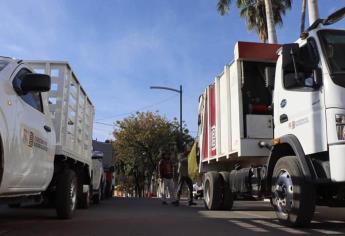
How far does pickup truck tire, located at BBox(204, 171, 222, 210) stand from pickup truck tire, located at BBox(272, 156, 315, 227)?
12.3ft

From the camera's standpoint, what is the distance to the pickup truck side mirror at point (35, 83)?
708 cm

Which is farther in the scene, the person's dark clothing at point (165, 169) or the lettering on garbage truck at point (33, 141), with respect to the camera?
the person's dark clothing at point (165, 169)

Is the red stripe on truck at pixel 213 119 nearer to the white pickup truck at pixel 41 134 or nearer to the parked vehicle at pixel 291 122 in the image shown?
the parked vehicle at pixel 291 122

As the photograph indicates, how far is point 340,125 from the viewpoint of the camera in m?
6.98

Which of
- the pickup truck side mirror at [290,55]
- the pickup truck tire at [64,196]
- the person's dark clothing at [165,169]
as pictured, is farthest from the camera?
the person's dark clothing at [165,169]

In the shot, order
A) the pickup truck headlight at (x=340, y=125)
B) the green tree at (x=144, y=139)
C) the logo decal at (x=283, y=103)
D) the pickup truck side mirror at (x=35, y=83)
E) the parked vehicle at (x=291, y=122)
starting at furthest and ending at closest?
the green tree at (x=144, y=139) < the logo decal at (x=283, y=103) < the parked vehicle at (x=291, y=122) < the pickup truck side mirror at (x=35, y=83) < the pickup truck headlight at (x=340, y=125)

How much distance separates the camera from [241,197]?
11.3 meters

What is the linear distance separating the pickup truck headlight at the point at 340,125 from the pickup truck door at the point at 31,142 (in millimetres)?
4083

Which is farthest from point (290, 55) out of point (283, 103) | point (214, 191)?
point (214, 191)

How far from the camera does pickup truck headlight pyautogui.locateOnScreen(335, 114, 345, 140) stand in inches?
273

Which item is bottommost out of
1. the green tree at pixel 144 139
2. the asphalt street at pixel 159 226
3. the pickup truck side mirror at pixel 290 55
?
the asphalt street at pixel 159 226

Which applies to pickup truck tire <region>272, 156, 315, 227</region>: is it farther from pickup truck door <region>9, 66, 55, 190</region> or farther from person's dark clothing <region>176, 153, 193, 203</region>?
person's dark clothing <region>176, 153, 193, 203</region>

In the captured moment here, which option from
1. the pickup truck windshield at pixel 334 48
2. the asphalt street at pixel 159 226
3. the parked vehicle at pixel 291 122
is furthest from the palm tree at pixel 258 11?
the pickup truck windshield at pixel 334 48

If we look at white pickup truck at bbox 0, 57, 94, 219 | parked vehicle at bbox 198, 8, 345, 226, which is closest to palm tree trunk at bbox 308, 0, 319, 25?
parked vehicle at bbox 198, 8, 345, 226
